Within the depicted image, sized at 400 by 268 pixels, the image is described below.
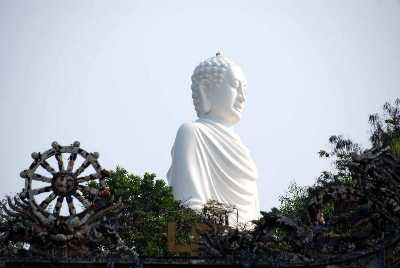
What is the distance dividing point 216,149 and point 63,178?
1709 centimetres

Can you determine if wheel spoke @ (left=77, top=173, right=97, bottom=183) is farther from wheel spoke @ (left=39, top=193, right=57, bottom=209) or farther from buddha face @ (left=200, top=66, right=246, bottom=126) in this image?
buddha face @ (left=200, top=66, right=246, bottom=126)

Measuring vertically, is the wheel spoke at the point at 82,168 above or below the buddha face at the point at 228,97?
below

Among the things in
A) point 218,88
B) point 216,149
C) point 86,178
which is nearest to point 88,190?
point 86,178

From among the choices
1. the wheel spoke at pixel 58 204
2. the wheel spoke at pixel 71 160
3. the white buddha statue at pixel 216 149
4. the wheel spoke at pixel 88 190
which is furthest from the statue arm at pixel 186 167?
the wheel spoke at pixel 58 204

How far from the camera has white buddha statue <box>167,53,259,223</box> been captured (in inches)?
1267

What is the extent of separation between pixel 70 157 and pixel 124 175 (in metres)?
12.6

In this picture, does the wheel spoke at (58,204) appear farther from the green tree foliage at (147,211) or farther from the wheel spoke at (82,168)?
the green tree foliage at (147,211)

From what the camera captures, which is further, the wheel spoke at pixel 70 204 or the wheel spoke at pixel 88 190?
the wheel spoke at pixel 88 190

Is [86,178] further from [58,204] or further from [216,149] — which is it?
[216,149]

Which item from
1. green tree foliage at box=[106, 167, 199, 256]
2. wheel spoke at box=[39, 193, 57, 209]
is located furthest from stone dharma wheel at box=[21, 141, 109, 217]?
green tree foliage at box=[106, 167, 199, 256]

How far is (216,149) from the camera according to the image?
32938 millimetres

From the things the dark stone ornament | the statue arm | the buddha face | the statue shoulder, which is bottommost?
the dark stone ornament

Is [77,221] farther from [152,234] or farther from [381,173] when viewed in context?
[152,234]

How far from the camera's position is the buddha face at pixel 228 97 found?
3309 cm
